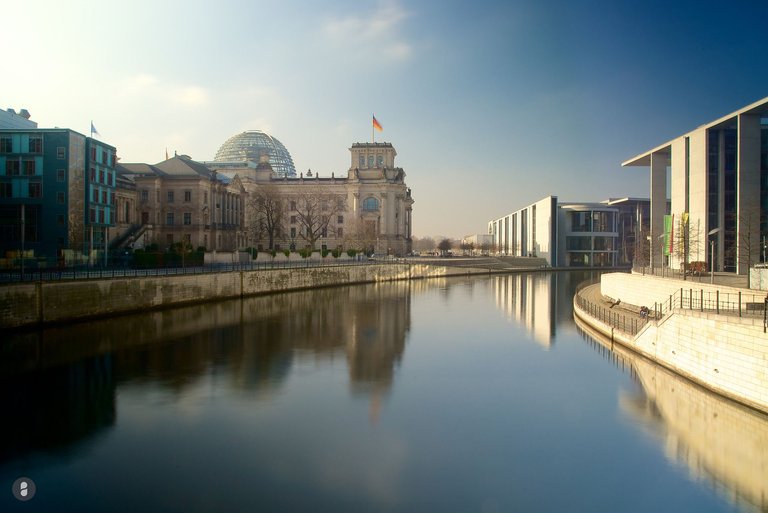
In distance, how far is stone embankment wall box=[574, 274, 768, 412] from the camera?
16922mm

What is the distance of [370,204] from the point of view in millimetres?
117062

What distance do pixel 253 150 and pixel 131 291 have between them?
330 feet

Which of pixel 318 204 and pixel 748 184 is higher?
pixel 318 204

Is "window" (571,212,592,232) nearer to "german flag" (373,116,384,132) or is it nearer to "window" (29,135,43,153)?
"german flag" (373,116,384,132)

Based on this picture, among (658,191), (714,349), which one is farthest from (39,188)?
(658,191)

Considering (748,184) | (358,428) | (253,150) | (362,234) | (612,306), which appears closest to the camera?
(358,428)

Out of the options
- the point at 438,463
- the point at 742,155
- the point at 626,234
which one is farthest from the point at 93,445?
the point at 626,234

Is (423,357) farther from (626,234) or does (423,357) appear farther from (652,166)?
(626,234)

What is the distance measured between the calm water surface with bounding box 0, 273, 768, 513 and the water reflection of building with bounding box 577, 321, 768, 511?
7 cm

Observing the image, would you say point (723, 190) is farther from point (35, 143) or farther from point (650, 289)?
point (35, 143)

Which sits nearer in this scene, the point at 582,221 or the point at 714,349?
the point at 714,349

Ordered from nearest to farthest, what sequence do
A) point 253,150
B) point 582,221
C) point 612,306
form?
point 612,306 → point 582,221 → point 253,150

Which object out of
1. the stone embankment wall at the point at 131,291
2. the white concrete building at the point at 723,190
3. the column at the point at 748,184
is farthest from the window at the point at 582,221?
the column at the point at 748,184

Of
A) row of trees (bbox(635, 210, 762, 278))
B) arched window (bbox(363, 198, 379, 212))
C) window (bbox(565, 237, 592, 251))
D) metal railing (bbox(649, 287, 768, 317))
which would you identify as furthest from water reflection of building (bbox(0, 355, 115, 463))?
window (bbox(565, 237, 592, 251))
